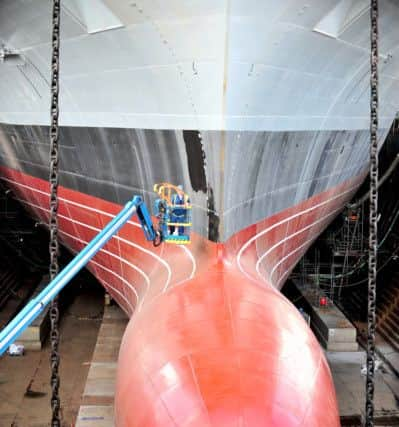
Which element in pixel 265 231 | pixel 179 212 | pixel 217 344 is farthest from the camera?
pixel 265 231

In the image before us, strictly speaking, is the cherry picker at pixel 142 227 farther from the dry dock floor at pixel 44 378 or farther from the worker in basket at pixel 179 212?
the dry dock floor at pixel 44 378

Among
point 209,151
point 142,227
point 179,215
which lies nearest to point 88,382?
point 142,227

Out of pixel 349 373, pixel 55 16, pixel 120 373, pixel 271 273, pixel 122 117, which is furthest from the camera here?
pixel 349 373

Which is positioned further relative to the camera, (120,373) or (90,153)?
(90,153)

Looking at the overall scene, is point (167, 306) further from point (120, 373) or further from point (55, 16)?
point (55, 16)

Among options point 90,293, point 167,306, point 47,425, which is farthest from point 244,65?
point 90,293

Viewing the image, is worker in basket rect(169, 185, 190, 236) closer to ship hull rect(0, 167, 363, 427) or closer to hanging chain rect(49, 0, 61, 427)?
ship hull rect(0, 167, 363, 427)

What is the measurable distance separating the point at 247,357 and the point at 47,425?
3580 mm

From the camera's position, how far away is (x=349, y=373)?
664cm

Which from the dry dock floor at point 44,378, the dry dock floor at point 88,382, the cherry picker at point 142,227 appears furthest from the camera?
the dry dock floor at point 44,378

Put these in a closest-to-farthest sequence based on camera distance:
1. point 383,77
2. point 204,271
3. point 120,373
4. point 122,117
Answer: point 120,373
point 204,271
point 122,117
point 383,77

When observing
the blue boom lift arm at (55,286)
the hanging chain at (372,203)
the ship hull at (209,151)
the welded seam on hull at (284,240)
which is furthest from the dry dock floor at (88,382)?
the hanging chain at (372,203)

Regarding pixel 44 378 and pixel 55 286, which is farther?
pixel 44 378

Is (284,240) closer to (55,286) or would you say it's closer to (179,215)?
(179,215)
